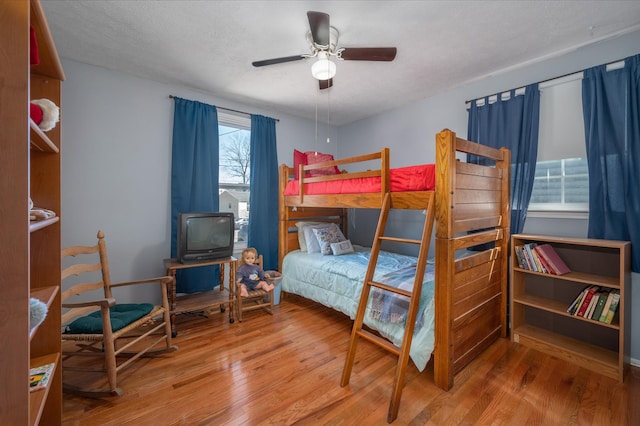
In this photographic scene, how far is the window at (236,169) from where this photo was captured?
3513 mm

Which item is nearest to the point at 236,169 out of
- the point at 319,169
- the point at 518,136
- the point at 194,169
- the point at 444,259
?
the point at 194,169

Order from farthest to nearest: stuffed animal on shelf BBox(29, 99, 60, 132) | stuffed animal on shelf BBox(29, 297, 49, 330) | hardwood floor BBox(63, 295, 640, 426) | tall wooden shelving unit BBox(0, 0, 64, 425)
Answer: hardwood floor BBox(63, 295, 640, 426), stuffed animal on shelf BBox(29, 99, 60, 132), stuffed animal on shelf BBox(29, 297, 49, 330), tall wooden shelving unit BBox(0, 0, 64, 425)

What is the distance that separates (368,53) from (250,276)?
227cm

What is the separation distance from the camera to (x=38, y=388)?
1055mm

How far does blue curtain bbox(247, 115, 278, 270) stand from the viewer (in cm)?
358

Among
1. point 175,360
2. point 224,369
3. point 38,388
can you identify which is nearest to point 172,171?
point 175,360

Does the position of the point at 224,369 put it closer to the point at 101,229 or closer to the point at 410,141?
the point at 101,229

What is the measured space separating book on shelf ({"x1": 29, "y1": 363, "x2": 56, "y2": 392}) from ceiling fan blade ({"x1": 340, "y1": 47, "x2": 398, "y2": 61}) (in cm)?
235

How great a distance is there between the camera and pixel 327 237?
345 cm

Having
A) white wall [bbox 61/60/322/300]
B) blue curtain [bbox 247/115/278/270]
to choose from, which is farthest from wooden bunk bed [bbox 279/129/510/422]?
white wall [bbox 61/60/322/300]

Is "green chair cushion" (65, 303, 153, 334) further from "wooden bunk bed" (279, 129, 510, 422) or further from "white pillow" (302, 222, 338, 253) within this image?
"white pillow" (302, 222, 338, 253)
